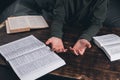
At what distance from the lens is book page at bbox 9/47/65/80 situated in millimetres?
1153

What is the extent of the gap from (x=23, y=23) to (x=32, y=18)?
0.33 feet

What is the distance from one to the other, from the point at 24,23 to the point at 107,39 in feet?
1.75

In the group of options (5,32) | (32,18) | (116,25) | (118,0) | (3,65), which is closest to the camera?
(3,65)

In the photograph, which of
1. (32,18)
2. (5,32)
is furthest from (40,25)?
(5,32)

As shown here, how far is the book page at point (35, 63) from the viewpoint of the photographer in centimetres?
115

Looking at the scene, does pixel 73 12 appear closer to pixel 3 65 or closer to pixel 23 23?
pixel 23 23

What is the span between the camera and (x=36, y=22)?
157cm

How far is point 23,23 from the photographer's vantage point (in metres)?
1.53

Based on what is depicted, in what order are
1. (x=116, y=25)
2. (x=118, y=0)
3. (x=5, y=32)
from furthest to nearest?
(x=118, y=0) < (x=116, y=25) < (x=5, y=32)

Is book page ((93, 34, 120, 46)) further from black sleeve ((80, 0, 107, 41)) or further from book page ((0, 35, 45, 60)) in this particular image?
book page ((0, 35, 45, 60))

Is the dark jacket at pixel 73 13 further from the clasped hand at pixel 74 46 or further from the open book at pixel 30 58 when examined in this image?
A: the open book at pixel 30 58

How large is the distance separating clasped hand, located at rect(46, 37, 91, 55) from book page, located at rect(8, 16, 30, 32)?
201 millimetres

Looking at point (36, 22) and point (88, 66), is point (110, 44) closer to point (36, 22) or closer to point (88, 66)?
point (88, 66)

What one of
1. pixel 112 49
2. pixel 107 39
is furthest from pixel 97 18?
pixel 112 49
